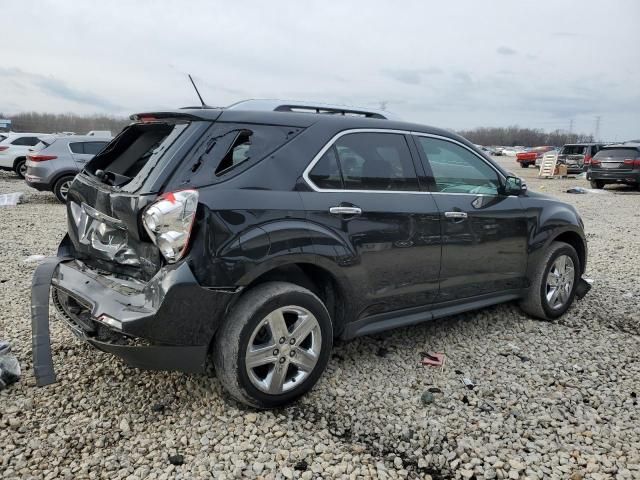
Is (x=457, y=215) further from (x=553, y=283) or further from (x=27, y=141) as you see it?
(x=27, y=141)

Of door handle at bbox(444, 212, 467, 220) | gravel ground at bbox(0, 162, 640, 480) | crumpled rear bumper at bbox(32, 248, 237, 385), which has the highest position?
door handle at bbox(444, 212, 467, 220)

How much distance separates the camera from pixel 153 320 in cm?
256

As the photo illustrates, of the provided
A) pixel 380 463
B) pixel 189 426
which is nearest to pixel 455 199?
pixel 380 463

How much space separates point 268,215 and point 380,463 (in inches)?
55.0

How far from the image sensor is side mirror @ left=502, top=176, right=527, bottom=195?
13.8ft

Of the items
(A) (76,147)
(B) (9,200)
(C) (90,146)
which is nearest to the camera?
(A) (76,147)

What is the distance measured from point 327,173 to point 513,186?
6.25 feet

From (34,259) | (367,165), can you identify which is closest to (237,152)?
(367,165)

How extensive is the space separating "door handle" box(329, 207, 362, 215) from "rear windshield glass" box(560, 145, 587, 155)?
2641cm

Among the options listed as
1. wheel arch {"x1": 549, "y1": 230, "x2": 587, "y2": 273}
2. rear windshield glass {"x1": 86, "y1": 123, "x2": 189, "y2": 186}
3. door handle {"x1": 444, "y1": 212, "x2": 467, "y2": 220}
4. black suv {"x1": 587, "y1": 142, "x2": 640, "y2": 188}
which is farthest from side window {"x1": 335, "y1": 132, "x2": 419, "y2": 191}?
black suv {"x1": 587, "y1": 142, "x2": 640, "y2": 188}

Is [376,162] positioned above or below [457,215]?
above

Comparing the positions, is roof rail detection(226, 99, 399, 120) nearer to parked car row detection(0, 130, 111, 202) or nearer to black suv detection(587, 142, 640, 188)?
parked car row detection(0, 130, 111, 202)

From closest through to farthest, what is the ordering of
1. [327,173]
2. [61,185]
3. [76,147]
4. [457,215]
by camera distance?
[327,173] → [457,215] → [61,185] → [76,147]

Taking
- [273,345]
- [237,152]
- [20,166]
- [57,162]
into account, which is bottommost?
[20,166]
